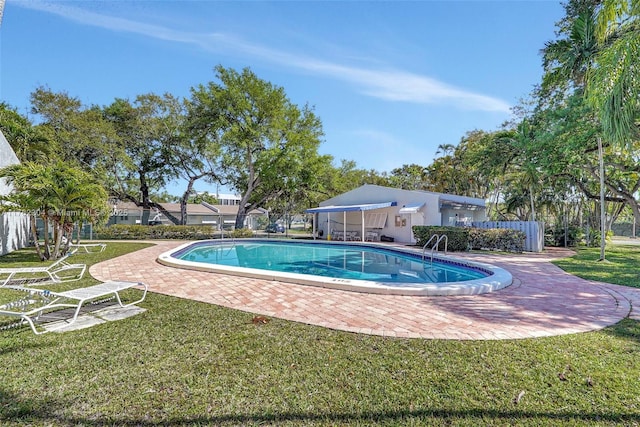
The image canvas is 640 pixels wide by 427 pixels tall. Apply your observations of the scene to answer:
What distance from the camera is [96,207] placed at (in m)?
12.7

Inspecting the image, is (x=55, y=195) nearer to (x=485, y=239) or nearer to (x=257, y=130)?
(x=485, y=239)

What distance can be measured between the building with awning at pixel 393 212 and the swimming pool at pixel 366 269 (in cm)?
395

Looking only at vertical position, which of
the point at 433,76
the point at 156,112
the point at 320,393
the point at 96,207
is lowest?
the point at 320,393

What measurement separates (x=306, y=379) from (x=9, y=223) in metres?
20.2

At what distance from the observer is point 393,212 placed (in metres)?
24.6

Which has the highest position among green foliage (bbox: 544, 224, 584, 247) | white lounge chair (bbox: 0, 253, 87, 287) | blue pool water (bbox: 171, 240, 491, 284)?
green foliage (bbox: 544, 224, 584, 247)

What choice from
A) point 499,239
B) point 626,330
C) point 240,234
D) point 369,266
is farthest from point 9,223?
point 499,239

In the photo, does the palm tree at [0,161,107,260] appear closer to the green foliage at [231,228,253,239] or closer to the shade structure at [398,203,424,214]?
the green foliage at [231,228,253,239]

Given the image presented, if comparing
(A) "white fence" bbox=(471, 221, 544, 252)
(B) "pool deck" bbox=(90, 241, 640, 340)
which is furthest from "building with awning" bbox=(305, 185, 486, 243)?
(B) "pool deck" bbox=(90, 241, 640, 340)

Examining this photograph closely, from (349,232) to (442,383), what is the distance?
24.1 metres

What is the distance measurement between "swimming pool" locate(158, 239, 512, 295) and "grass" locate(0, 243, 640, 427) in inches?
115

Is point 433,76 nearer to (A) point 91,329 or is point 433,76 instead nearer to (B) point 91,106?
(A) point 91,329

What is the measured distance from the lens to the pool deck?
4863mm

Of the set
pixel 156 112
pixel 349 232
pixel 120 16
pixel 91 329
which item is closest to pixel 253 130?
pixel 156 112
